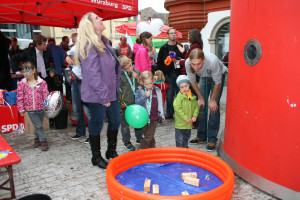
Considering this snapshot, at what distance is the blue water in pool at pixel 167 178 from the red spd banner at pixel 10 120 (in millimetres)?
3227

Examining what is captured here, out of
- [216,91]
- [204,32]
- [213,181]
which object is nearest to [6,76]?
[216,91]

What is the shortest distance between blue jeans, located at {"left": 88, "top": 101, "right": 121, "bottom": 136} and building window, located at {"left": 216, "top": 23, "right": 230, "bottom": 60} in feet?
29.0

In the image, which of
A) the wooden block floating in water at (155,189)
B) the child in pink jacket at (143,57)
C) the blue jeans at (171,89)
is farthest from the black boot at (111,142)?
the blue jeans at (171,89)

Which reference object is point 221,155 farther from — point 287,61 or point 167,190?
point 287,61

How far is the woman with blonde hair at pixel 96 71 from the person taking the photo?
10.3ft

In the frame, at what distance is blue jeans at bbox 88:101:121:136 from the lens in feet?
11.1

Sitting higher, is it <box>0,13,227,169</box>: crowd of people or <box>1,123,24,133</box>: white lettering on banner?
<box>0,13,227,169</box>: crowd of people

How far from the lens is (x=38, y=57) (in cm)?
557

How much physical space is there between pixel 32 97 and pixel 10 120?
1.56m

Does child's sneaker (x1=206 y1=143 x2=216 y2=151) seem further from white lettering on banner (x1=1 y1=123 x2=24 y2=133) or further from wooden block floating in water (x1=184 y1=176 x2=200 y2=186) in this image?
white lettering on banner (x1=1 y1=123 x2=24 y2=133)

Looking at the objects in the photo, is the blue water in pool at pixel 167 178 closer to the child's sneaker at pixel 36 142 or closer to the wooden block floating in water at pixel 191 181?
the wooden block floating in water at pixel 191 181

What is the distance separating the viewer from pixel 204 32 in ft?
37.7

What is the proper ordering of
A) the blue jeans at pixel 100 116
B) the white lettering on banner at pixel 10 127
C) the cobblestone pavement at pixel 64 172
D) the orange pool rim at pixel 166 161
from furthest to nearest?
1. the white lettering on banner at pixel 10 127
2. the blue jeans at pixel 100 116
3. the cobblestone pavement at pixel 64 172
4. the orange pool rim at pixel 166 161

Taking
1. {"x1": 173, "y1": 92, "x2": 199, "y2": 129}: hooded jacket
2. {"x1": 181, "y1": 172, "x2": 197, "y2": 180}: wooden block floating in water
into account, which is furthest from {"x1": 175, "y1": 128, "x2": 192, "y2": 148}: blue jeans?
{"x1": 181, "y1": 172, "x2": 197, "y2": 180}: wooden block floating in water
